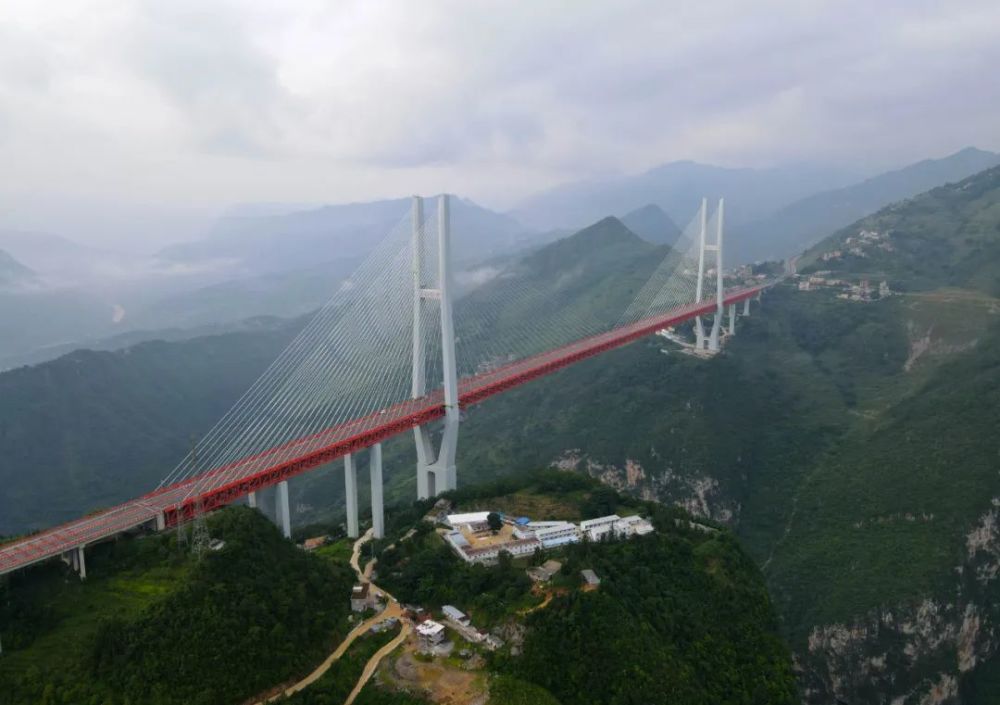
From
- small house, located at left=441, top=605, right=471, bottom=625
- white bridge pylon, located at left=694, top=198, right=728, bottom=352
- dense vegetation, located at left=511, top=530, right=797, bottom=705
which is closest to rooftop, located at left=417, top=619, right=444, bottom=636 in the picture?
small house, located at left=441, top=605, right=471, bottom=625

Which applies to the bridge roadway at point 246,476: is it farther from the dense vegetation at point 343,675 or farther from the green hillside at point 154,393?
the green hillside at point 154,393

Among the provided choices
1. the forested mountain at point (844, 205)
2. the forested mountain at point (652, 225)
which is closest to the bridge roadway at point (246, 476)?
the forested mountain at point (844, 205)

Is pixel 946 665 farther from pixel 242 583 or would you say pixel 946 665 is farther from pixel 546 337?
pixel 546 337

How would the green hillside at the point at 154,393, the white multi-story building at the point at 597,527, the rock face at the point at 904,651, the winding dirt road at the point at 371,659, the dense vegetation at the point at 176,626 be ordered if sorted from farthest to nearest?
the green hillside at the point at 154,393, the rock face at the point at 904,651, the white multi-story building at the point at 597,527, the winding dirt road at the point at 371,659, the dense vegetation at the point at 176,626

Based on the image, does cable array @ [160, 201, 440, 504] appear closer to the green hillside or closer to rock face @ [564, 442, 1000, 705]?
the green hillside

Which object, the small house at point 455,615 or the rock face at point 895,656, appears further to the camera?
the rock face at point 895,656

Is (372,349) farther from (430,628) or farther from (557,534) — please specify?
(430,628)
